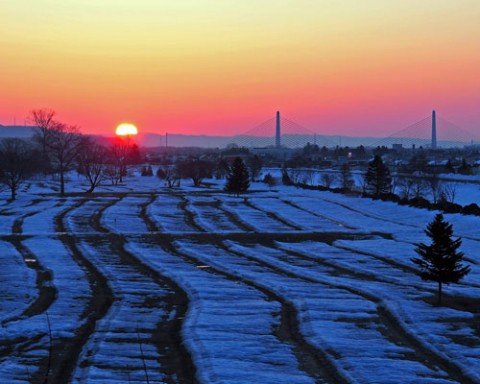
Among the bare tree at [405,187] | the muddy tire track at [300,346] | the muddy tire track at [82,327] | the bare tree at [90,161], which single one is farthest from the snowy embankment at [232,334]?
the bare tree at [90,161]

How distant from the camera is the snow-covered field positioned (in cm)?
982

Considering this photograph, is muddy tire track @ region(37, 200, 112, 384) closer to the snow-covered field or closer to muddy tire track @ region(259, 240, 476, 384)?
the snow-covered field

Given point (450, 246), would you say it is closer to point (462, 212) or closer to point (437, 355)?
point (437, 355)

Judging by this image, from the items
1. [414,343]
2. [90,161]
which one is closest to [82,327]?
[414,343]

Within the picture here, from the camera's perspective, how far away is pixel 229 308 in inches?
550

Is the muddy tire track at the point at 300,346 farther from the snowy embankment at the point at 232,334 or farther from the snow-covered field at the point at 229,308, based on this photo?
the snowy embankment at the point at 232,334

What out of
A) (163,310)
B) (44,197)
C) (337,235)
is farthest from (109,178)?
(163,310)

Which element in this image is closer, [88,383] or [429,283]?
[88,383]

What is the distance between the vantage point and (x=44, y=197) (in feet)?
168

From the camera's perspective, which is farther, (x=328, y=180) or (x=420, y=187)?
(x=328, y=180)

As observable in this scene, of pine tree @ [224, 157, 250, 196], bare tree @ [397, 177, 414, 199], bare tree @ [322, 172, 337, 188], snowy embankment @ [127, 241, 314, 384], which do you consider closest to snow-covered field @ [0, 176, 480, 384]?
snowy embankment @ [127, 241, 314, 384]

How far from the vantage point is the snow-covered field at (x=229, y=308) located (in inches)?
387

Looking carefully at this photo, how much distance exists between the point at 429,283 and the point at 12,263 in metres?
14.0

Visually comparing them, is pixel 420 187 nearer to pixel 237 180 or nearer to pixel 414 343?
pixel 237 180
